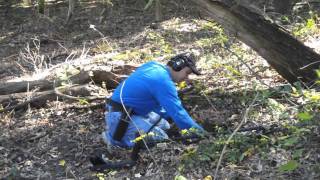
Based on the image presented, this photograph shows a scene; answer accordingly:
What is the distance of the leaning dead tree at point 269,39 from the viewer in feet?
21.1

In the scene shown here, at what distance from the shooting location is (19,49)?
13.6 m

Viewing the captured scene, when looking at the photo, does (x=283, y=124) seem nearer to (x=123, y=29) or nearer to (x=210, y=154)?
(x=210, y=154)

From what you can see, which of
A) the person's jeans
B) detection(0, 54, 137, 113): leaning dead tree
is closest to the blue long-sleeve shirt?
the person's jeans

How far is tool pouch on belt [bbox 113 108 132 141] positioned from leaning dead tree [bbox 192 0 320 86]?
1.69 meters

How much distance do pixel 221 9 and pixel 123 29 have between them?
7.96 metres

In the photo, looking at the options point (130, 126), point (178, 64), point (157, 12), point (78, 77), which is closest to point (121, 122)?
point (130, 126)

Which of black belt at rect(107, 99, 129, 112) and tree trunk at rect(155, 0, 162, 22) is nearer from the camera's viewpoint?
black belt at rect(107, 99, 129, 112)

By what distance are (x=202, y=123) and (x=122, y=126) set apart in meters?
0.97

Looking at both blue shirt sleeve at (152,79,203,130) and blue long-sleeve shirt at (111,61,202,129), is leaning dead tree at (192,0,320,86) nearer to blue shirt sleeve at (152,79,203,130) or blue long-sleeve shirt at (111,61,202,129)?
blue long-sleeve shirt at (111,61,202,129)

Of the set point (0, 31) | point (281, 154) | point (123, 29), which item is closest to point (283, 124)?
point (281, 154)

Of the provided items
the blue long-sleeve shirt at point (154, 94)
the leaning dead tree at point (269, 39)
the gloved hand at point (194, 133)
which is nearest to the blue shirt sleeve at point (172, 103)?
the blue long-sleeve shirt at point (154, 94)

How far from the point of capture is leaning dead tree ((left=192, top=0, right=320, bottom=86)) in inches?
253

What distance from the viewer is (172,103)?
19.1 feet

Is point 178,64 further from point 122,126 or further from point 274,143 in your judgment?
point 274,143
